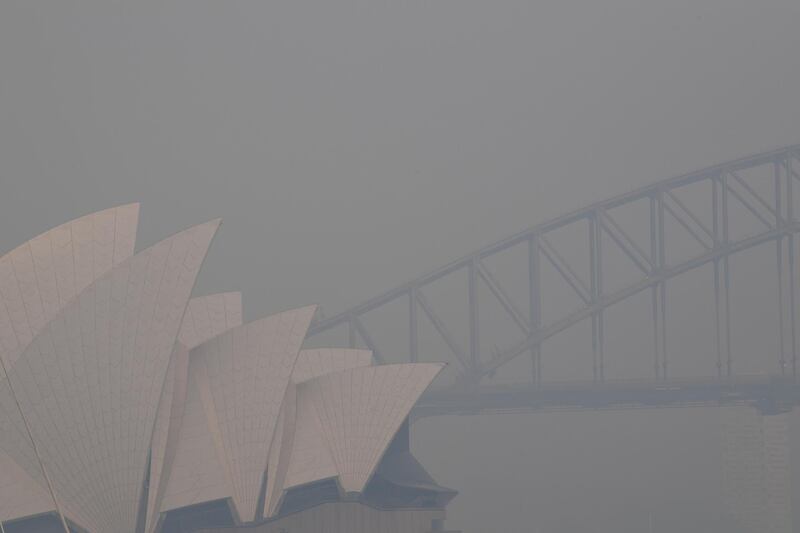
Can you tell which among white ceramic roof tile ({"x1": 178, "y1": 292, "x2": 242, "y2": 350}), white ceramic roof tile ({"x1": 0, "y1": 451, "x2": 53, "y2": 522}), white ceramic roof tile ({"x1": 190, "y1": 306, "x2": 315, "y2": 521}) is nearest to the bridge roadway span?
white ceramic roof tile ({"x1": 178, "y1": 292, "x2": 242, "y2": 350})

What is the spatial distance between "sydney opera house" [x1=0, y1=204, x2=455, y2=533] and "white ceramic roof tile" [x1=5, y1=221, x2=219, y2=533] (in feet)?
0.15

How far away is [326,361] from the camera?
204ft

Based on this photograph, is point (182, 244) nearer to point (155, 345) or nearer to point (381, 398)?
point (155, 345)

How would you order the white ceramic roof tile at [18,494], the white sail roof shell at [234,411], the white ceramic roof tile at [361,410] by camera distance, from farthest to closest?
the white ceramic roof tile at [361,410] < the white sail roof shell at [234,411] < the white ceramic roof tile at [18,494]

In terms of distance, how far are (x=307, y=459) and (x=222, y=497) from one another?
197 inches

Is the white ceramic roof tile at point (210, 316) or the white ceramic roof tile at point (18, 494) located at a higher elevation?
the white ceramic roof tile at point (210, 316)

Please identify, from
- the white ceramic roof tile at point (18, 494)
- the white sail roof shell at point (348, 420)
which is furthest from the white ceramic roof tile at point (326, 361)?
the white ceramic roof tile at point (18, 494)

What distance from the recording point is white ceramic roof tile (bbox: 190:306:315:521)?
164 feet

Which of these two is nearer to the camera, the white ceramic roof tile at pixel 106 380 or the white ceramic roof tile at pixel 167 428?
the white ceramic roof tile at pixel 106 380

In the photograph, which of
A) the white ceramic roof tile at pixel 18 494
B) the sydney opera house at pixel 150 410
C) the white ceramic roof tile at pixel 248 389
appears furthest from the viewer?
the white ceramic roof tile at pixel 248 389

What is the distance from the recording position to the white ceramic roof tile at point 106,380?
45.9 metres

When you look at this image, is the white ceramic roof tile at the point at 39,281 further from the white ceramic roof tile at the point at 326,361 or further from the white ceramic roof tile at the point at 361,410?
the white ceramic roof tile at the point at 326,361

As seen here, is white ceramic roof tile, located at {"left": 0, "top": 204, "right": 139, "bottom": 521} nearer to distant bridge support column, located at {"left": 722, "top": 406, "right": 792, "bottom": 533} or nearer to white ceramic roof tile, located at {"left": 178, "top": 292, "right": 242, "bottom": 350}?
white ceramic roof tile, located at {"left": 178, "top": 292, "right": 242, "bottom": 350}

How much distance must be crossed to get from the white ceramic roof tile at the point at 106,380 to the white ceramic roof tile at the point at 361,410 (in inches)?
351
